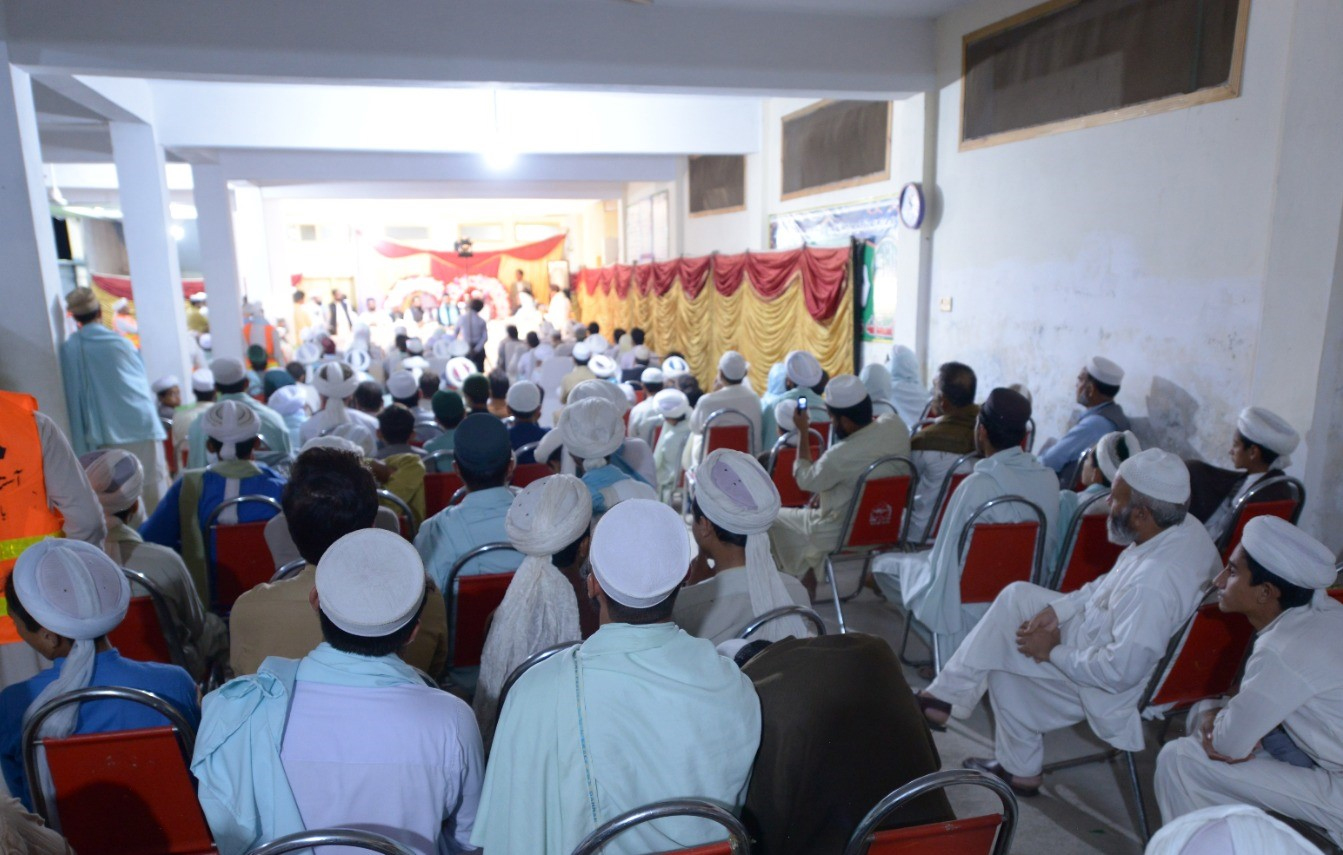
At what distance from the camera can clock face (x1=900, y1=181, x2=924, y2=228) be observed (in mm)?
6109

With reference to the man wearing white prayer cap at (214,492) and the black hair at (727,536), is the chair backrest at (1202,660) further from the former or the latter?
the man wearing white prayer cap at (214,492)

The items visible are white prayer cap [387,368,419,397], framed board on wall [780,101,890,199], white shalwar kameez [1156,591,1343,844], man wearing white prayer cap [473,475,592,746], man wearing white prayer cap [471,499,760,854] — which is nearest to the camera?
man wearing white prayer cap [471,499,760,854]

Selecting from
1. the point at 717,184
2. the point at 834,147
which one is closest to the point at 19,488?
the point at 834,147

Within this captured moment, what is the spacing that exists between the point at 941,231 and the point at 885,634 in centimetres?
371

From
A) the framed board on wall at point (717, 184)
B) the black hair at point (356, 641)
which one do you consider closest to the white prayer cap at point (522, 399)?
the black hair at point (356, 641)

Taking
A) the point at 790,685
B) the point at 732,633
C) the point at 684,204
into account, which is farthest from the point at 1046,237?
the point at 684,204

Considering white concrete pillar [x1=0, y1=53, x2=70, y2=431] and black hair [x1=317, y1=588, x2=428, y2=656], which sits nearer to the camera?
black hair [x1=317, y1=588, x2=428, y2=656]

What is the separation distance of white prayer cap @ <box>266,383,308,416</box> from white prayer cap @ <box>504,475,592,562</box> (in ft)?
13.1

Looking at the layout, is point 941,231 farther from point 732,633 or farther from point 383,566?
point 383,566

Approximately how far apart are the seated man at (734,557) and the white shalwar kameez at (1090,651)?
0.78 metres

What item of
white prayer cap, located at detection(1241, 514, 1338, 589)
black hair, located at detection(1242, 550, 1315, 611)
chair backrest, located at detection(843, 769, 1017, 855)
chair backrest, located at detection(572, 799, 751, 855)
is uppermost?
white prayer cap, located at detection(1241, 514, 1338, 589)

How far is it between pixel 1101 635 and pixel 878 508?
46.2 inches

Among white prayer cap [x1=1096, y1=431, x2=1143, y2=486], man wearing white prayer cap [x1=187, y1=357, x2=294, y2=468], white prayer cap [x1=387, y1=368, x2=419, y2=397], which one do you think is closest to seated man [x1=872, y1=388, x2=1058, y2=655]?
white prayer cap [x1=1096, y1=431, x2=1143, y2=486]

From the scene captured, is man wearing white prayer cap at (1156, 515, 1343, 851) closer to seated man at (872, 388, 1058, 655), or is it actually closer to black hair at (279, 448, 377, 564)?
seated man at (872, 388, 1058, 655)
